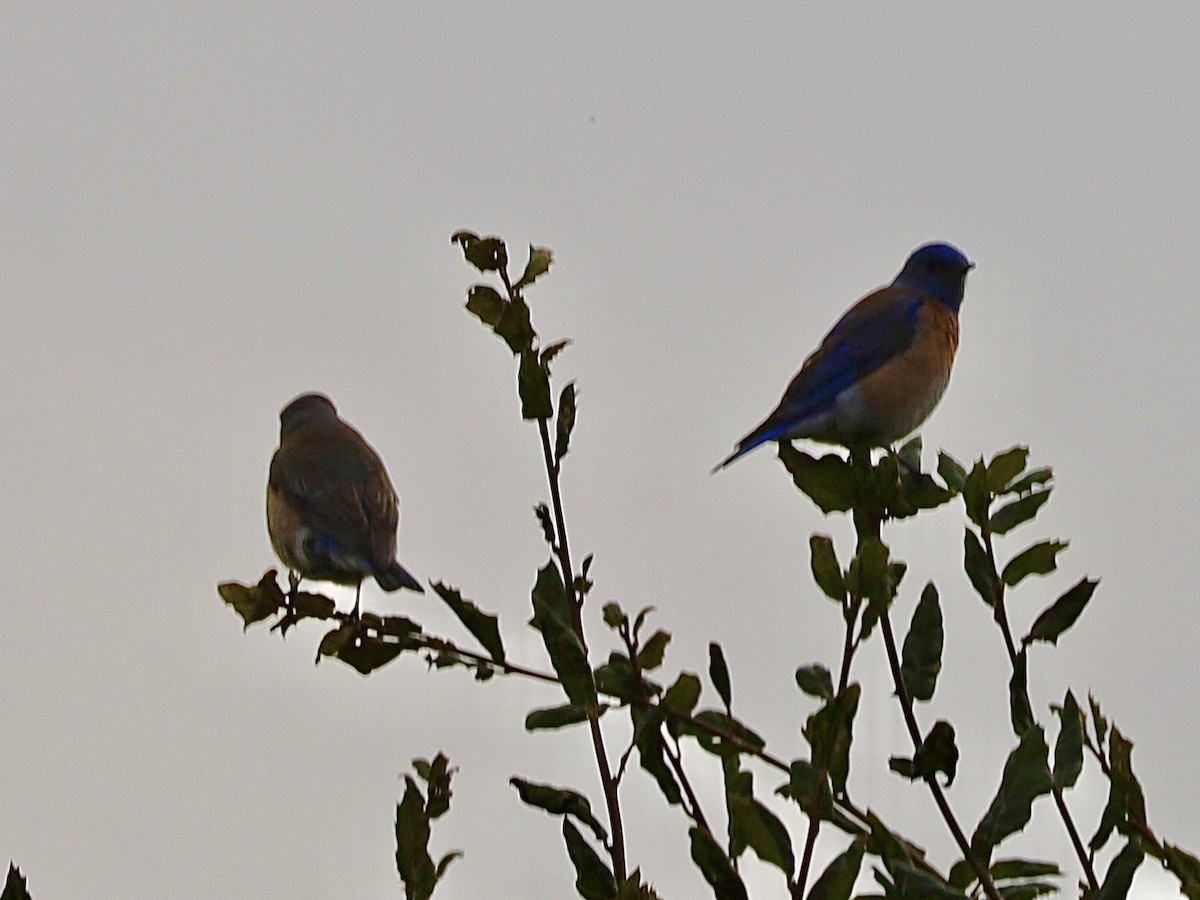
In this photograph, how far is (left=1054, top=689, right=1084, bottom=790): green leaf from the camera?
2.31 m

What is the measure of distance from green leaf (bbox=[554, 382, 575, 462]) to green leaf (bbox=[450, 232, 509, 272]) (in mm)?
268

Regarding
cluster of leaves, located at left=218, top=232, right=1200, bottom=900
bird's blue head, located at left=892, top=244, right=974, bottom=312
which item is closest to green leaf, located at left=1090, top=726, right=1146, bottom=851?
cluster of leaves, located at left=218, top=232, right=1200, bottom=900

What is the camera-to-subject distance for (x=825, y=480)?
268 cm

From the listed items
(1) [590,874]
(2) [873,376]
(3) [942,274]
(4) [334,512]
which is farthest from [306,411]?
(1) [590,874]

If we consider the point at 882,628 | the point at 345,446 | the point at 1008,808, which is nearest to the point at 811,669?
the point at 882,628

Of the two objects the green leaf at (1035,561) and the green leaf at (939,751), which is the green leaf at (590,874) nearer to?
the green leaf at (939,751)

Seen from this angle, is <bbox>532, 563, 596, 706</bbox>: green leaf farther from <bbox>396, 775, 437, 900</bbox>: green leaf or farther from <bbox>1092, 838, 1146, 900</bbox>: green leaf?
<bbox>1092, 838, 1146, 900</bbox>: green leaf

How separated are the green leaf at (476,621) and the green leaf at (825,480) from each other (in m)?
0.55

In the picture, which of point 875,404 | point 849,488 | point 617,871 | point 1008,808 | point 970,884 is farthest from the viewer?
point 875,404

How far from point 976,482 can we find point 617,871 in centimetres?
87

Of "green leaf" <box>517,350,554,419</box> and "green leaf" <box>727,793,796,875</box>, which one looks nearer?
"green leaf" <box>727,793,796,875</box>

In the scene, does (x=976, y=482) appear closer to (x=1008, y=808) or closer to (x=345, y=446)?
(x=1008, y=808)

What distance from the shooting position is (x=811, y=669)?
2270mm

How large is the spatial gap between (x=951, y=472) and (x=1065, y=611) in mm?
278
